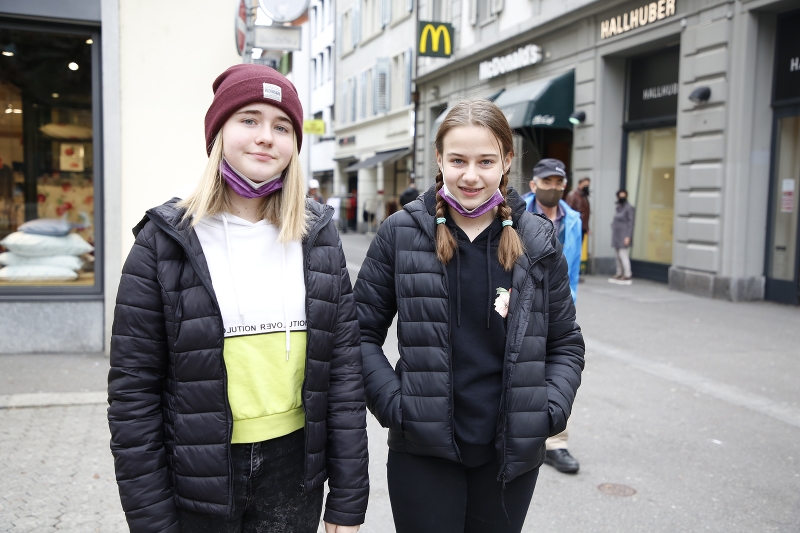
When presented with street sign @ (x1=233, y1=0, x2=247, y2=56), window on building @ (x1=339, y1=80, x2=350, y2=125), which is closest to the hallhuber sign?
street sign @ (x1=233, y1=0, x2=247, y2=56)

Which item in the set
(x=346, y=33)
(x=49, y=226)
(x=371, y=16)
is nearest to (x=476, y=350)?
(x=49, y=226)

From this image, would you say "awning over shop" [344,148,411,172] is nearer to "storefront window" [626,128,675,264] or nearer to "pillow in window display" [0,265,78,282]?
"storefront window" [626,128,675,264]

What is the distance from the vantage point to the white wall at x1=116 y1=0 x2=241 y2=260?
6.84 metres

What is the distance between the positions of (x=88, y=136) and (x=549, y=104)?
35.7 feet

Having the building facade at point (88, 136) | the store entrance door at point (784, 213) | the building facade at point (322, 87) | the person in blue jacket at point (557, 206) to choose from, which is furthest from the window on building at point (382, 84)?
the person in blue jacket at point (557, 206)

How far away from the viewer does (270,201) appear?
2146 mm

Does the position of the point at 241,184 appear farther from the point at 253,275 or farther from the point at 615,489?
the point at 615,489

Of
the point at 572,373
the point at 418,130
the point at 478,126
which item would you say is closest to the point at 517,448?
the point at 572,373

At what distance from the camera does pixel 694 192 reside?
12547mm

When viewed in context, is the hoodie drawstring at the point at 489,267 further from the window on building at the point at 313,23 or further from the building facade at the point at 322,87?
the window on building at the point at 313,23

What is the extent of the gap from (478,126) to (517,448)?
969mm

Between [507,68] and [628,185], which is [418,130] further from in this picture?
[628,185]

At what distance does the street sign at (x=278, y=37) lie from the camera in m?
5.91

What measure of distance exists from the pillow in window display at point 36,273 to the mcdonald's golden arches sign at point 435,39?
1522cm
